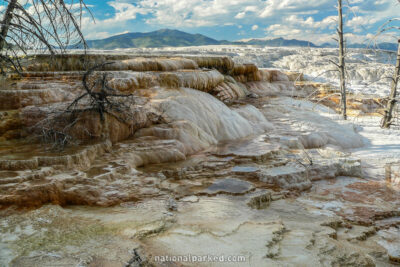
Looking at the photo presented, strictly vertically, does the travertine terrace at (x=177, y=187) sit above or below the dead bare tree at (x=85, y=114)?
below

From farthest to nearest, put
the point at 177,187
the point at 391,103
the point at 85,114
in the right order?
the point at 391,103 < the point at 85,114 < the point at 177,187

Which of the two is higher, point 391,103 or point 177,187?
point 391,103

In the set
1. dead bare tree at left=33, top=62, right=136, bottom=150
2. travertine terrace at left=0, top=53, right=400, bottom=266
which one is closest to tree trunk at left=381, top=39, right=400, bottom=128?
travertine terrace at left=0, top=53, right=400, bottom=266

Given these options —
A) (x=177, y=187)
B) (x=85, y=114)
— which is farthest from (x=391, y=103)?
(x=85, y=114)

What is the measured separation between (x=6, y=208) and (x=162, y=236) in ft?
5.51

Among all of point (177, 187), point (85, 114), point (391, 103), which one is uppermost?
point (85, 114)

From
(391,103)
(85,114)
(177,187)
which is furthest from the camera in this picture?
(391,103)

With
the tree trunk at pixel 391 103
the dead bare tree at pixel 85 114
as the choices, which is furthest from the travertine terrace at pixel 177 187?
the tree trunk at pixel 391 103

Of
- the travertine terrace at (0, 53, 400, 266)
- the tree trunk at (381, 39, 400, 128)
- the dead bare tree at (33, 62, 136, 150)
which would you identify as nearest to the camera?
the travertine terrace at (0, 53, 400, 266)

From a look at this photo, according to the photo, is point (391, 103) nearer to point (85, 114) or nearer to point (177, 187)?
point (177, 187)

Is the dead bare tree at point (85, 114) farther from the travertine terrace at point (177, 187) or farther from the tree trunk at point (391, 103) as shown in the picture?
the tree trunk at point (391, 103)

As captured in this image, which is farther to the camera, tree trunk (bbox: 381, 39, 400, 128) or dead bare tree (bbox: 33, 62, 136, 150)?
tree trunk (bbox: 381, 39, 400, 128)

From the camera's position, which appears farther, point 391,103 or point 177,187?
point 391,103

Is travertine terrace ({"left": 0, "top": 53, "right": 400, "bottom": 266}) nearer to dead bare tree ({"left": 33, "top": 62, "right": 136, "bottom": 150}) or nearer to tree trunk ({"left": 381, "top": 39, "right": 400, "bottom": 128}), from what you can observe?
dead bare tree ({"left": 33, "top": 62, "right": 136, "bottom": 150})
